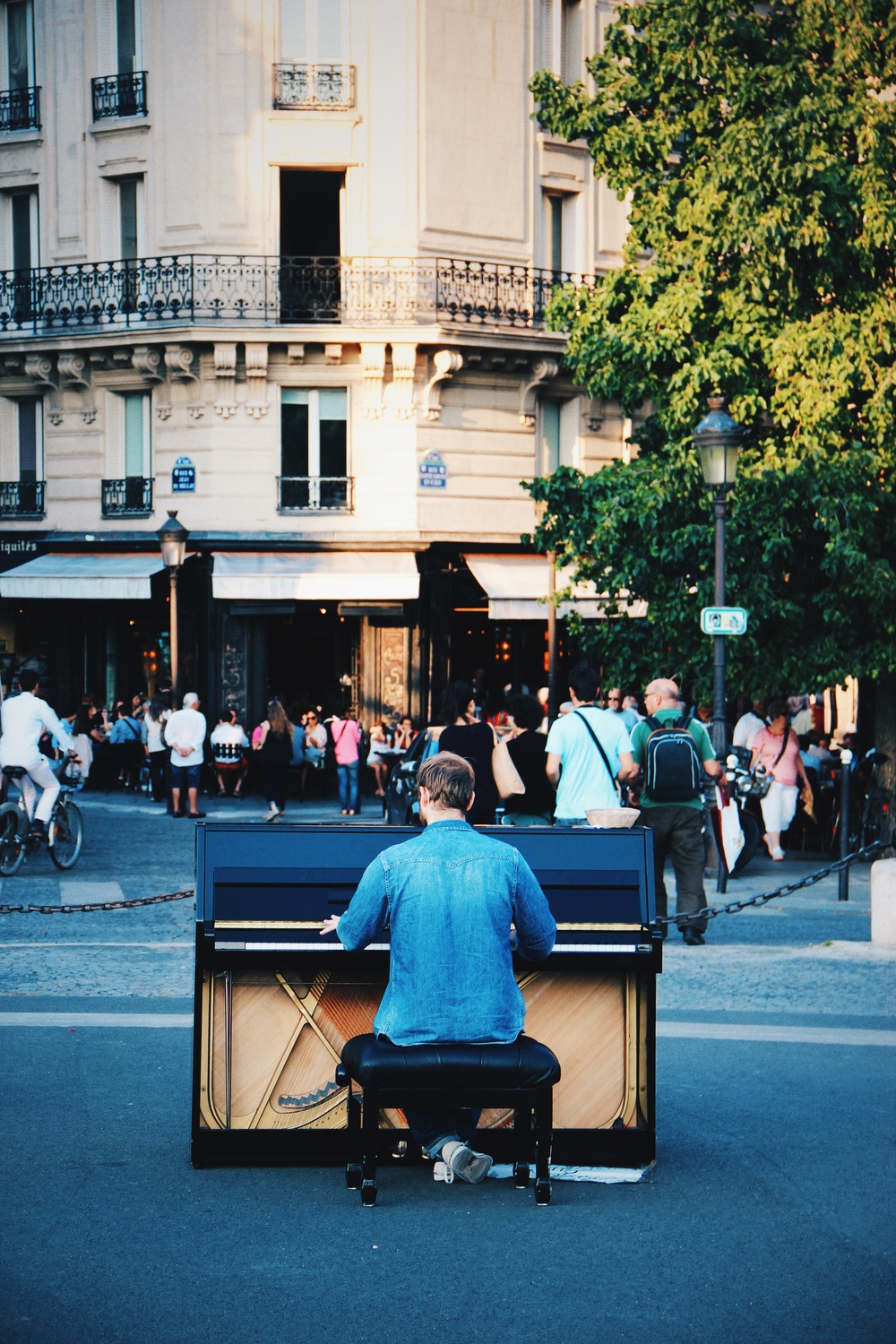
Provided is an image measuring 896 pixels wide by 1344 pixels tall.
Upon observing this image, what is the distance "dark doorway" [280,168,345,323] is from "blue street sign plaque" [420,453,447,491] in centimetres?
284

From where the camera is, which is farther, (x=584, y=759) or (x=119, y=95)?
(x=119, y=95)

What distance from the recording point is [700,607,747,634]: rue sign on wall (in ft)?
48.2

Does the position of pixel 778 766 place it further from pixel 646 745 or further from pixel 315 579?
pixel 315 579

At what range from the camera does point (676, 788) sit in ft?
36.8

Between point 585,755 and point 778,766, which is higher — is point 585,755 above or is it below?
above

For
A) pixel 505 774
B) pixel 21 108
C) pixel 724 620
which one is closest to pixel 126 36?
pixel 21 108

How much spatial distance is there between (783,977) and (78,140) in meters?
22.9

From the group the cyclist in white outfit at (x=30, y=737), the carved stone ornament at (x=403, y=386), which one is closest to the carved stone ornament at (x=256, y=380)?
the carved stone ornament at (x=403, y=386)

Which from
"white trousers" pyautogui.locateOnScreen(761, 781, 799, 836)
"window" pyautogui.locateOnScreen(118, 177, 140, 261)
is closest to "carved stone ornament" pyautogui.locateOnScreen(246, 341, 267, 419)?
"window" pyautogui.locateOnScreen(118, 177, 140, 261)

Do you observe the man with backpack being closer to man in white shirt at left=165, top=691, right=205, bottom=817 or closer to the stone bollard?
the stone bollard

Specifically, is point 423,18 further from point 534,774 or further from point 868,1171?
point 868,1171

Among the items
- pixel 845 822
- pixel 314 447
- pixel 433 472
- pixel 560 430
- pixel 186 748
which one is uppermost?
pixel 560 430

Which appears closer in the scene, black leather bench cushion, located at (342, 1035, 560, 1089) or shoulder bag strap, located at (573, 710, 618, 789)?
black leather bench cushion, located at (342, 1035, 560, 1089)

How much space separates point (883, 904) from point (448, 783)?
6.61m
